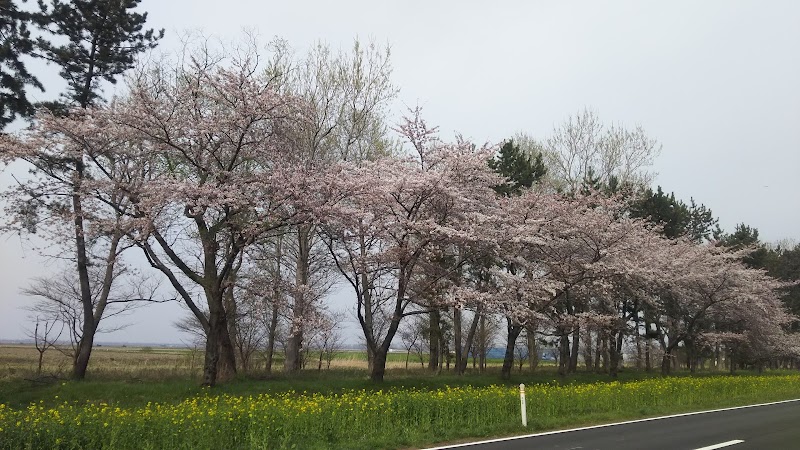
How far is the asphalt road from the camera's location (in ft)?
32.7

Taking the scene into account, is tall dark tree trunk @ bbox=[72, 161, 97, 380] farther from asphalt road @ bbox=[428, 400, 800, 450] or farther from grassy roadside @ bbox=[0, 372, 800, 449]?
asphalt road @ bbox=[428, 400, 800, 450]

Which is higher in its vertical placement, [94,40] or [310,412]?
[94,40]

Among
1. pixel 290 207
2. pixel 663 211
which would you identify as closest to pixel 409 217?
pixel 290 207

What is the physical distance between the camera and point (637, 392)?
1728cm

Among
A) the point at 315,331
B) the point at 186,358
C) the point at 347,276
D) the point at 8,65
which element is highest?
the point at 8,65

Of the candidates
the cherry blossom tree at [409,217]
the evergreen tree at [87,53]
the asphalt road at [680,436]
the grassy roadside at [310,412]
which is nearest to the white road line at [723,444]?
the asphalt road at [680,436]

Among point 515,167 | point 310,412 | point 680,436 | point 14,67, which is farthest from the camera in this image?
point 515,167

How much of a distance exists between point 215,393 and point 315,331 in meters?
4.05

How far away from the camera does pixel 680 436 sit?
36.7ft

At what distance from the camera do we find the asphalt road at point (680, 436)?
9969mm

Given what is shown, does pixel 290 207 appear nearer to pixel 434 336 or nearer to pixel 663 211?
pixel 434 336

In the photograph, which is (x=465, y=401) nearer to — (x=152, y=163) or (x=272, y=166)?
(x=272, y=166)

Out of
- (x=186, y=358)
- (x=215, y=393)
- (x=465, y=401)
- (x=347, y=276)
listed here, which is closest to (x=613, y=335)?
(x=347, y=276)

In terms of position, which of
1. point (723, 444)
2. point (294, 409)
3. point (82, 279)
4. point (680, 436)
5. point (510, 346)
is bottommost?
point (680, 436)
